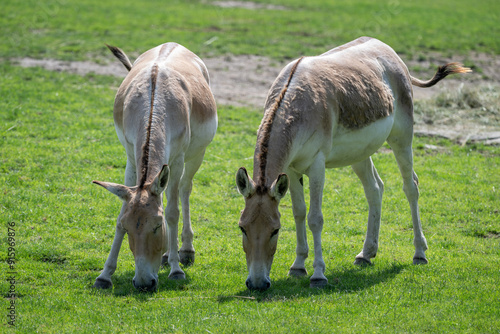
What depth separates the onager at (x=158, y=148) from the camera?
19.1 ft

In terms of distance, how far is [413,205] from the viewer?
8.10 m

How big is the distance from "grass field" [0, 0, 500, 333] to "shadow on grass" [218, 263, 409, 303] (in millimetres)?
23

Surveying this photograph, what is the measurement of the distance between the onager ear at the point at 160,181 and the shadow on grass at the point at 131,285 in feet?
3.63

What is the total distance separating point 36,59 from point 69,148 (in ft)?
25.4

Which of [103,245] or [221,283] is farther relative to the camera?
[103,245]

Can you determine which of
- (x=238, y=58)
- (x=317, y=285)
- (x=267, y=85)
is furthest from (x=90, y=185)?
(x=238, y=58)

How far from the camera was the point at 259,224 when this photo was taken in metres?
5.81

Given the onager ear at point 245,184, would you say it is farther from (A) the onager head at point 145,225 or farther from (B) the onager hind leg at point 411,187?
(B) the onager hind leg at point 411,187

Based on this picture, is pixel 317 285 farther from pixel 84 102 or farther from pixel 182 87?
pixel 84 102

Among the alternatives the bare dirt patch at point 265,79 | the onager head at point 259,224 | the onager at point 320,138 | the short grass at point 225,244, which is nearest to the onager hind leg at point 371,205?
the onager at point 320,138

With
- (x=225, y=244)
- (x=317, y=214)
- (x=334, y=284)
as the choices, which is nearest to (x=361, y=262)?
(x=334, y=284)

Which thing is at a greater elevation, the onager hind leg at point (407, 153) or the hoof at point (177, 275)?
the onager hind leg at point (407, 153)

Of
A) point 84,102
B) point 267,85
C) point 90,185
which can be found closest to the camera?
point 90,185

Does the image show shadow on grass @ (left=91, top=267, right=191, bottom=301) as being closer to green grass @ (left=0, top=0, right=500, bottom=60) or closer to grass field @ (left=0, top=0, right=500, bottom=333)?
grass field @ (left=0, top=0, right=500, bottom=333)
